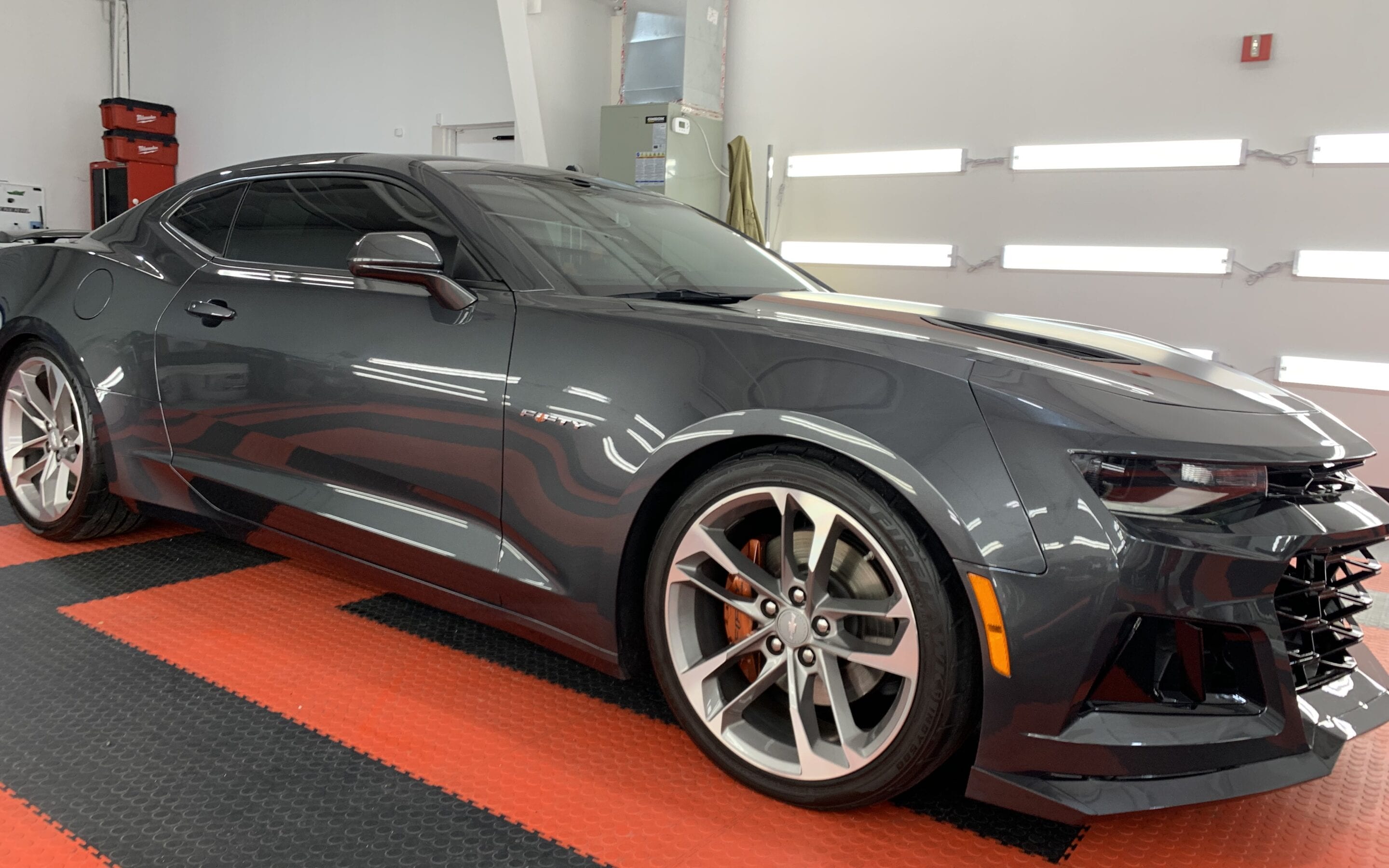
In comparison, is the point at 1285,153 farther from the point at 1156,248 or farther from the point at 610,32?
the point at 610,32

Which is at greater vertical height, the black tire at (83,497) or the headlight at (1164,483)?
the headlight at (1164,483)

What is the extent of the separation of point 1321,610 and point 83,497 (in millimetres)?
3148

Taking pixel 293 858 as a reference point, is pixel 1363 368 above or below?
above

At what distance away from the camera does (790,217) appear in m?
7.02

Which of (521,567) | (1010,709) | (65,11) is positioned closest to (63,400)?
(521,567)

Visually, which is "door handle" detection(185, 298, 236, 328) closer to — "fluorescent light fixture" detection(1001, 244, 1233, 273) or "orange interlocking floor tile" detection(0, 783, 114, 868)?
"orange interlocking floor tile" detection(0, 783, 114, 868)

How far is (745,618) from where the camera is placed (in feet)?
5.87

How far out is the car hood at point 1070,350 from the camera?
1566 mm

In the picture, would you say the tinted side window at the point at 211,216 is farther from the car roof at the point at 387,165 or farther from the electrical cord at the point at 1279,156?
the electrical cord at the point at 1279,156

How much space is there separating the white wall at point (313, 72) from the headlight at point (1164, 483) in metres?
8.01

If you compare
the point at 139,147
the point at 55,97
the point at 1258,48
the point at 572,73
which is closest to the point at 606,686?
the point at 1258,48

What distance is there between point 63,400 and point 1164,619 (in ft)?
9.95

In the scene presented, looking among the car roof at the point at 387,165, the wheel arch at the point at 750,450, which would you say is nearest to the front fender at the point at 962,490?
the wheel arch at the point at 750,450

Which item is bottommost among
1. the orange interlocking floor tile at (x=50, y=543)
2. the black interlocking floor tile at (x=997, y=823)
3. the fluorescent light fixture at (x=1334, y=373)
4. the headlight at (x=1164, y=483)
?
the orange interlocking floor tile at (x=50, y=543)
